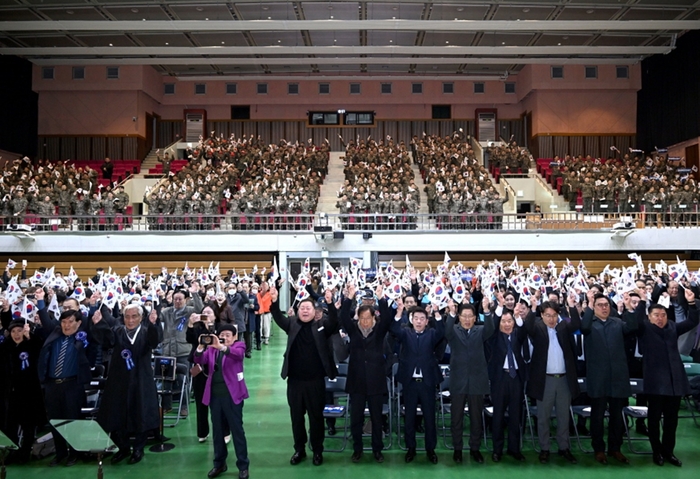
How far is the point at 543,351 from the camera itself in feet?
23.4

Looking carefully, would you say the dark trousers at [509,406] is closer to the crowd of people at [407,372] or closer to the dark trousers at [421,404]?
the crowd of people at [407,372]

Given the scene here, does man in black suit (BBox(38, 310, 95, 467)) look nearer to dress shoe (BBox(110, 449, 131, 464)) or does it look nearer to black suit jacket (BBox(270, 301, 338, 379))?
dress shoe (BBox(110, 449, 131, 464))

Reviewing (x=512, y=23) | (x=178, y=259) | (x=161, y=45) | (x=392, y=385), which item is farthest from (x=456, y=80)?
(x=392, y=385)

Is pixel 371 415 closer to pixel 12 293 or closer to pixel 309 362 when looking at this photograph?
pixel 309 362

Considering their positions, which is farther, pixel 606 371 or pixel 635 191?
pixel 635 191

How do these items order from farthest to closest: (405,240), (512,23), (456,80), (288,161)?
(456,80) → (288,161) → (512,23) → (405,240)

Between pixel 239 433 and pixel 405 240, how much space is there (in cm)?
1616

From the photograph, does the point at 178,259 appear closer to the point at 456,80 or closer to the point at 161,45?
the point at 161,45

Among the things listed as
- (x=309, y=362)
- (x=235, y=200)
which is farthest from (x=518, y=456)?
(x=235, y=200)

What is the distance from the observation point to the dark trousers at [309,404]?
7.12 meters

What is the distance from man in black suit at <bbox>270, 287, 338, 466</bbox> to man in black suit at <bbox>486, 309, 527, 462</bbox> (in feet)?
6.07

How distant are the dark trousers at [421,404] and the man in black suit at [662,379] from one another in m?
Result: 2.35

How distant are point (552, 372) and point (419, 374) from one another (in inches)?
58.6

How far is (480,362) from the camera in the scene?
23.5 feet
